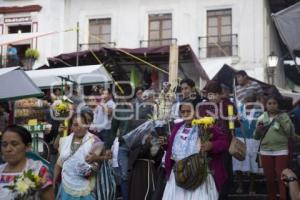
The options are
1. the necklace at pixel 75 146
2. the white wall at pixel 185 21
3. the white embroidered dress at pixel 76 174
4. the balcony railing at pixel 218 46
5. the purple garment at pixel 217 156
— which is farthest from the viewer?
the balcony railing at pixel 218 46

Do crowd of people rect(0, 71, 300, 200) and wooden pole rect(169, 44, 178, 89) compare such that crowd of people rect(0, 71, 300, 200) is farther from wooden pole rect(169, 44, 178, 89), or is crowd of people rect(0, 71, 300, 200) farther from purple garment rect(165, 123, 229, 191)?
wooden pole rect(169, 44, 178, 89)

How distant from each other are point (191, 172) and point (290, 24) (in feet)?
7.02

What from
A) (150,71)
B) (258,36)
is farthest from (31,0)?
(258,36)

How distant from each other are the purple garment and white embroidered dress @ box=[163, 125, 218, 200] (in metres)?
0.08

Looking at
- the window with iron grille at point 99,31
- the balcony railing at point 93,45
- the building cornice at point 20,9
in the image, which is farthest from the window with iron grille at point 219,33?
the building cornice at point 20,9

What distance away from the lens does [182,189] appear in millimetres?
7023

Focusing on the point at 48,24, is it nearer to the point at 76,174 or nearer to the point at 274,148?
the point at 274,148

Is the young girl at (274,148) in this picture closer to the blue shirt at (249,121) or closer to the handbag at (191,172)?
the blue shirt at (249,121)

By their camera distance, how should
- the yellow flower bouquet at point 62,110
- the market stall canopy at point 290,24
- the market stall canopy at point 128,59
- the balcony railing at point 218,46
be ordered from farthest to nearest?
the balcony railing at point 218,46 → the market stall canopy at point 128,59 → the yellow flower bouquet at point 62,110 → the market stall canopy at point 290,24

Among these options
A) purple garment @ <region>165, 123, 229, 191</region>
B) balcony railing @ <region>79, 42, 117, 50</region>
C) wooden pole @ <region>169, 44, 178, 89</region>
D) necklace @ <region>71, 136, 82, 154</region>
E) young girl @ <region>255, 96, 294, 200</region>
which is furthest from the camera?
balcony railing @ <region>79, 42, 117, 50</region>

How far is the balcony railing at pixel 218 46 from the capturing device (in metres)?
21.1

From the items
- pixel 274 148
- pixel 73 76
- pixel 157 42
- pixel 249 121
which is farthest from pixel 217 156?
pixel 157 42

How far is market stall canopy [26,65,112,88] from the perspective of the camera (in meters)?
15.2

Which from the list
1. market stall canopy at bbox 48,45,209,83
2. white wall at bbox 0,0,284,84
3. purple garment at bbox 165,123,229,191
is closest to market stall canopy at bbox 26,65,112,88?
market stall canopy at bbox 48,45,209,83
